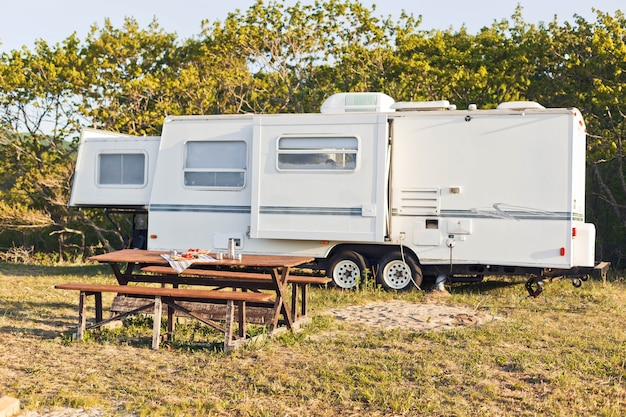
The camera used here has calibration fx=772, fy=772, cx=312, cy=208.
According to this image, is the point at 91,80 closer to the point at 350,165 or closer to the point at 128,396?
the point at 350,165

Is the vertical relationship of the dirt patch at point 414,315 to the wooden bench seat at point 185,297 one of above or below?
below

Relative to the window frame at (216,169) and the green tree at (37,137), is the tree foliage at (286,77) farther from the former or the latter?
the window frame at (216,169)

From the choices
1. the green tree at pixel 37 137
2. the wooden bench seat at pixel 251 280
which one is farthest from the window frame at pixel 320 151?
the green tree at pixel 37 137

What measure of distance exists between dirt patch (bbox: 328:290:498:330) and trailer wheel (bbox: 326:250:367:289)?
1.83 m

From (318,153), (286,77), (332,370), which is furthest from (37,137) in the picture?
(332,370)

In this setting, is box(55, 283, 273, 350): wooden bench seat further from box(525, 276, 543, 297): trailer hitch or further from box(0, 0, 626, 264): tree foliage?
box(0, 0, 626, 264): tree foliage

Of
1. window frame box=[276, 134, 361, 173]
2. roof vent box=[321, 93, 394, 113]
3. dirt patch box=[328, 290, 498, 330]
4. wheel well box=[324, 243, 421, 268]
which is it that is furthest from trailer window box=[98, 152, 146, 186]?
dirt patch box=[328, 290, 498, 330]

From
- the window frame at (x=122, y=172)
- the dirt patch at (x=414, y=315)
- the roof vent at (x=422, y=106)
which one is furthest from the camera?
the window frame at (x=122, y=172)

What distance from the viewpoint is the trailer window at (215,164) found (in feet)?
38.3

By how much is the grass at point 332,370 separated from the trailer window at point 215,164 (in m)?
3.64

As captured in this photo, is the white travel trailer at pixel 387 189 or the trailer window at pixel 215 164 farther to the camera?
the trailer window at pixel 215 164

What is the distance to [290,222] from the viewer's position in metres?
11.4

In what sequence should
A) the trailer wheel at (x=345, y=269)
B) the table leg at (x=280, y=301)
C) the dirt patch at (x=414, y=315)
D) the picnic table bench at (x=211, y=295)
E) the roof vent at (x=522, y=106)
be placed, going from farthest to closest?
the trailer wheel at (x=345, y=269), the roof vent at (x=522, y=106), the dirt patch at (x=414, y=315), the table leg at (x=280, y=301), the picnic table bench at (x=211, y=295)

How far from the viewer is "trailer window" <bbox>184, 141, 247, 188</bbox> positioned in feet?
38.3
